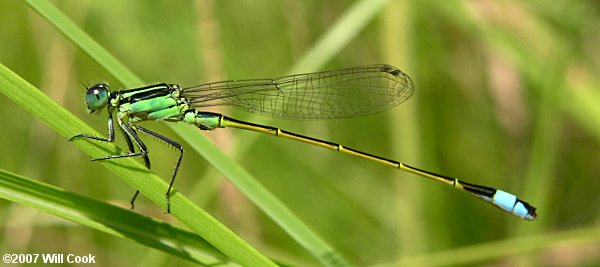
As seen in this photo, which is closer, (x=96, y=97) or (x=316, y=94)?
(x=96, y=97)

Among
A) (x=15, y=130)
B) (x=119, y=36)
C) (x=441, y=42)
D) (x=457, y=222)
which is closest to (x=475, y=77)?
(x=441, y=42)

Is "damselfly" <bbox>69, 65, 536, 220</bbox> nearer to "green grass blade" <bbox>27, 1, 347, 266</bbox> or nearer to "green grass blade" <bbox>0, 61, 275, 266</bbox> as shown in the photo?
"green grass blade" <bbox>27, 1, 347, 266</bbox>

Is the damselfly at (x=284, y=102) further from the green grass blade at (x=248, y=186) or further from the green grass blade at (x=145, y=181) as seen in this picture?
the green grass blade at (x=145, y=181)

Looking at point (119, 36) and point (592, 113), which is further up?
point (119, 36)

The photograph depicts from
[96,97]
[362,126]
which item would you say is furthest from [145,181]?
[362,126]

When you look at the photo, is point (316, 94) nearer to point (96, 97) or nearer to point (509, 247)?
point (96, 97)

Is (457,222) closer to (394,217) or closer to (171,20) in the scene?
(394,217)

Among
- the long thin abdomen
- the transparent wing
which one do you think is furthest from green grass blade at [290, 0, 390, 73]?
the long thin abdomen
